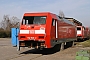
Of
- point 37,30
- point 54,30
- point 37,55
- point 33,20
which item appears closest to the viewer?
point 37,30

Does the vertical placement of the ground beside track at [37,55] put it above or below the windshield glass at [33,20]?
below

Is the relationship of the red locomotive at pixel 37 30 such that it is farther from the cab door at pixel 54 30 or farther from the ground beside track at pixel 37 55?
the ground beside track at pixel 37 55

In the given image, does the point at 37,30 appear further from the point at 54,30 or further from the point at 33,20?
the point at 54,30

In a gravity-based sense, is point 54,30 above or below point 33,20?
below

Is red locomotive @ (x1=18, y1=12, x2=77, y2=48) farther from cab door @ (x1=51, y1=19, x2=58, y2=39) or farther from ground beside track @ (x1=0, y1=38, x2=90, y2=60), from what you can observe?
ground beside track @ (x1=0, y1=38, x2=90, y2=60)

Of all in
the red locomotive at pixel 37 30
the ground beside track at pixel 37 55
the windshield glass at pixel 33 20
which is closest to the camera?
the ground beside track at pixel 37 55

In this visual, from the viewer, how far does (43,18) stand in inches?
659

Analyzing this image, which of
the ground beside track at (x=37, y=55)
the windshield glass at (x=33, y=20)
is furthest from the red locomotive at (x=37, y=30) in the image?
the ground beside track at (x=37, y=55)

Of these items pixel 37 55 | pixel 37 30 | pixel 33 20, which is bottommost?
pixel 37 55

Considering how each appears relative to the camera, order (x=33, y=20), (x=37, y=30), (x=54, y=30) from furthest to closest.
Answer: (x=54, y=30)
(x=33, y=20)
(x=37, y=30)

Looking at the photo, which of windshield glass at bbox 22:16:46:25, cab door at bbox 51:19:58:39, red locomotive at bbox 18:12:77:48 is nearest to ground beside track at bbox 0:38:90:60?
red locomotive at bbox 18:12:77:48

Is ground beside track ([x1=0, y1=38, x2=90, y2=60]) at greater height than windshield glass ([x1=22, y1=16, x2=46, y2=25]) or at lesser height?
lesser

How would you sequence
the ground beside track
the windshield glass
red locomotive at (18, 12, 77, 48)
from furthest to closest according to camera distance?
the windshield glass, red locomotive at (18, 12, 77, 48), the ground beside track

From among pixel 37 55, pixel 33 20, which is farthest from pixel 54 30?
pixel 37 55
